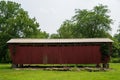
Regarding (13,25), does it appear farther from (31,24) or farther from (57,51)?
(57,51)

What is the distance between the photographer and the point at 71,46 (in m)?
37.2

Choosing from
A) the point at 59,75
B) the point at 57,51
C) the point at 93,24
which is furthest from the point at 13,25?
the point at 59,75

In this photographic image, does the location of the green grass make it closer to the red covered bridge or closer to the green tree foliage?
the red covered bridge

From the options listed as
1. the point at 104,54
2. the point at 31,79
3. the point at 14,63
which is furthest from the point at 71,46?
the point at 31,79

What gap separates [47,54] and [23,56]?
294 cm

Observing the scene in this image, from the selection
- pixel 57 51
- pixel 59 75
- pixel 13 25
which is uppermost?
pixel 13 25

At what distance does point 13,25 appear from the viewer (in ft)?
188

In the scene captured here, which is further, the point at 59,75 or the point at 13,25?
the point at 13,25

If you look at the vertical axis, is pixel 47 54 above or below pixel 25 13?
below

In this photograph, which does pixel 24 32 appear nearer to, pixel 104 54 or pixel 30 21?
pixel 30 21

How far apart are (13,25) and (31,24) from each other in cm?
344

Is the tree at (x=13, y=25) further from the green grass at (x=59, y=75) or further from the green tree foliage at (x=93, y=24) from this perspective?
the green grass at (x=59, y=75)

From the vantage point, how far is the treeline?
57500 millimetres

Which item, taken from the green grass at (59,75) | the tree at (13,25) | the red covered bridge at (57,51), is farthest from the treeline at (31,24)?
the green grass at (59,75)
